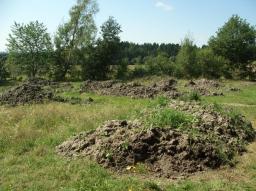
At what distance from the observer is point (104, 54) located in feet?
140

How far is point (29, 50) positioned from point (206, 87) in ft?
72.8

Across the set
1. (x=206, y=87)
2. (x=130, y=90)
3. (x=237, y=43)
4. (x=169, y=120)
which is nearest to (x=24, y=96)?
(x=130, y=90)

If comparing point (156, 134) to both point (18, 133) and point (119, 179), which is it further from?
point (18, 133)

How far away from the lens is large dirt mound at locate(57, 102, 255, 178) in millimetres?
9492

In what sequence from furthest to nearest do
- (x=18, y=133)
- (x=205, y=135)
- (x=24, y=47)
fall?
(x=24, y=47), (x=18, y=133), (x=205, y=135)

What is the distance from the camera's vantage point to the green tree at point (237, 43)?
42000 millimetres

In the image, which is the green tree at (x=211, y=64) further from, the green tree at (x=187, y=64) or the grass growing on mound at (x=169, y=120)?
the grass growing on mound at (x=169, y=120)

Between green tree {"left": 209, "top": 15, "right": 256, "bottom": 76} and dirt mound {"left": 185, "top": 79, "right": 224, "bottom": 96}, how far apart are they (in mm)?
12387

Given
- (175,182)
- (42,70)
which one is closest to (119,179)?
(175,182)

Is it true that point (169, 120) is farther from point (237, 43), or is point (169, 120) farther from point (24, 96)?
point (237, 43)

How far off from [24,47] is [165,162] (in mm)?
36542

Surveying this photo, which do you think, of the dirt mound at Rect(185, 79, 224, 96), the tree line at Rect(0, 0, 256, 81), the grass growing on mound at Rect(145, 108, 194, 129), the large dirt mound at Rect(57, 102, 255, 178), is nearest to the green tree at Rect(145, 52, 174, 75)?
the tree line at Rect(0, 0, 256, 81)

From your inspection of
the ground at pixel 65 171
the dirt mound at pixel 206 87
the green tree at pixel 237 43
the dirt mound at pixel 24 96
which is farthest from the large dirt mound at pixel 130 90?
the green tree at pixel 237 43

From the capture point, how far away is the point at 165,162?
949 cm
